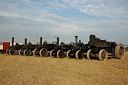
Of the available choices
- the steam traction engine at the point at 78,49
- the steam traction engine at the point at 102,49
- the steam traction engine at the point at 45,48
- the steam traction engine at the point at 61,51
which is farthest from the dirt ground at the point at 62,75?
the steam traction engine at the point at 45,48

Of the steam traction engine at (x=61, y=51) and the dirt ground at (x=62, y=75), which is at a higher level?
the steam traction engine at (x=61, y=51)

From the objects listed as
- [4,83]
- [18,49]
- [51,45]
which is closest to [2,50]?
[18,49]

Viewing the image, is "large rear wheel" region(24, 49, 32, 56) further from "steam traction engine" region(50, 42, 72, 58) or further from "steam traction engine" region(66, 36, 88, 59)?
"steam traction engine" region(66, 36, 88, 59)

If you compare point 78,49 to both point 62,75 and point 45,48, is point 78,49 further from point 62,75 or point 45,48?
point 62,75

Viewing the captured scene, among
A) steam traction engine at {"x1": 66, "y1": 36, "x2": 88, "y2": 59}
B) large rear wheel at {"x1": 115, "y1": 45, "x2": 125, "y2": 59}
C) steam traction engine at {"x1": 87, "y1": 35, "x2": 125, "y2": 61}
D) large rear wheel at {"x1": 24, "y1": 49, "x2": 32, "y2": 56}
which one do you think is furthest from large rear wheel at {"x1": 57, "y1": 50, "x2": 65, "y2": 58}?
large rear wheel at {"x1": 115, "y1": 45, "x2": 125, "y2": 59}

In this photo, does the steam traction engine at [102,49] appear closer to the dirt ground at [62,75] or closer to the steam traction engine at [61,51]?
the steam traction engine at [61,51]

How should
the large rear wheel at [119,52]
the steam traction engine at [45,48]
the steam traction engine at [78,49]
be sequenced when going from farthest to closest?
the steam traction engine at [45,48] < the large rear wheel at [119,52] < the steam traction engine at [78,49]

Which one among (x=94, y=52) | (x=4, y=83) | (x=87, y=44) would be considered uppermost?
(x=87, y=44)

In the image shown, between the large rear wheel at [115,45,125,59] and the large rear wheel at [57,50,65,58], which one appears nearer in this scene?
the large rear wheel at [115,45,125,59]

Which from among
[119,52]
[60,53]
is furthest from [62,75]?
[119,52]

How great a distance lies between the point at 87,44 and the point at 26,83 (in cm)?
961

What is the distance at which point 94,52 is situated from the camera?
514 inches

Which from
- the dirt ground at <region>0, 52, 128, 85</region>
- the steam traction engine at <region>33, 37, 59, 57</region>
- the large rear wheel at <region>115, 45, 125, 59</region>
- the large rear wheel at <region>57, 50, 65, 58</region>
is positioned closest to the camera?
the dirt ground at <region>0, 52, 128, 85</region>

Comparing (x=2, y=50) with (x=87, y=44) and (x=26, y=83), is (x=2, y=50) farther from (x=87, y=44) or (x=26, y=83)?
(x=26, y=83)
